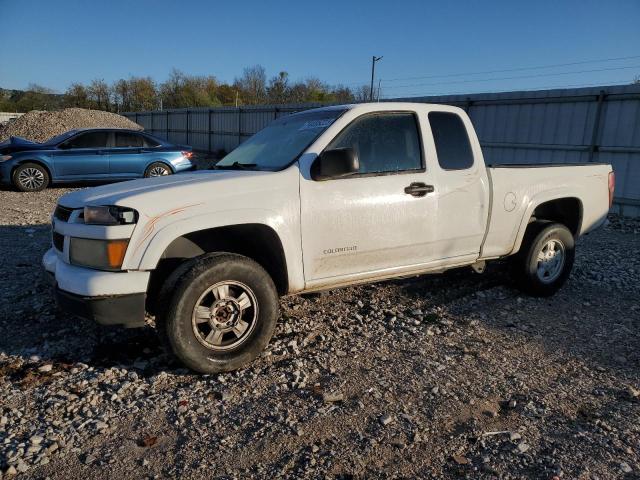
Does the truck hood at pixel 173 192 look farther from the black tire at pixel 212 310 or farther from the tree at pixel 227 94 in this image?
the tree at pixel 227 94

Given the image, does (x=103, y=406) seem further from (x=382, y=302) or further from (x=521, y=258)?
(x=521, y=258)

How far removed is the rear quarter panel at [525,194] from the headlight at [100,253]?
322 centimetres

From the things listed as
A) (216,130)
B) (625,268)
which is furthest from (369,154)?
(216,130)

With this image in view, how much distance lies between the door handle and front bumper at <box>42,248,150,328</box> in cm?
213

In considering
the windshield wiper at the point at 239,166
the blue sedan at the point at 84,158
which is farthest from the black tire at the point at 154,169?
the windshield wiper at the point at 239,166

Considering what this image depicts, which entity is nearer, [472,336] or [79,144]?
[472,336]

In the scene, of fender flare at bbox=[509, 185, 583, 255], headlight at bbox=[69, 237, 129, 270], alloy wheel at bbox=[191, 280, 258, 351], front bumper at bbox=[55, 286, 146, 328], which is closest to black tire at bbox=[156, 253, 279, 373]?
alloy wheel at bbox=[191, 280, 258, 351]

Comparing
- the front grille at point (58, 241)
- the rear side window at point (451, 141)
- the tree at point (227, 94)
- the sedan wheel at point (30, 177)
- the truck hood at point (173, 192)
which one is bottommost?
the sedan wheel at point (30, 177)

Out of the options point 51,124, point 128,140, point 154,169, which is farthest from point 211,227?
point 51,124

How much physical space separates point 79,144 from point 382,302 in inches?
399

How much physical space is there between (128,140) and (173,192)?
1024cm

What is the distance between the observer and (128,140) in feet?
41.0

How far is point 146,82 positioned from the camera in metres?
62.4

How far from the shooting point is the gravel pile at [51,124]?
2445 cm
